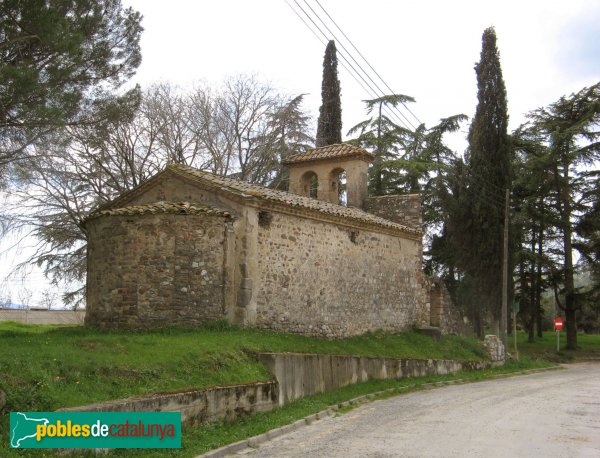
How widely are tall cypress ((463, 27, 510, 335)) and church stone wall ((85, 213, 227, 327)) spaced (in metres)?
18.6

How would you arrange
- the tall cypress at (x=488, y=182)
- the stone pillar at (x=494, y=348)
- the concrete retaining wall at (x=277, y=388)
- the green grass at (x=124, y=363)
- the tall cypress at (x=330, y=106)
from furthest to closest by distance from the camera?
the tall cypress at (x=330, y=106) → the tall cypress at (x=488, y=182) → the stone pillar at (x=494, y=348) → the concrete retaining wall at (x=277, y=388) → the green grass at (x=124, y=363)

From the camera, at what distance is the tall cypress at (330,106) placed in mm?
30141

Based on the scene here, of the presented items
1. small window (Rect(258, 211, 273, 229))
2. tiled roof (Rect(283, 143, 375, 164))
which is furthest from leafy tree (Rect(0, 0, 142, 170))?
tiled roof (Rect(283, 143, 375, 164))

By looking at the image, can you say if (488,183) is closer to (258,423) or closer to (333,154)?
(333,154)

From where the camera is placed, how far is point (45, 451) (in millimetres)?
6508

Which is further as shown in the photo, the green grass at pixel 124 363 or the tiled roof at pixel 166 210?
the tiled roof at pixel 166 210

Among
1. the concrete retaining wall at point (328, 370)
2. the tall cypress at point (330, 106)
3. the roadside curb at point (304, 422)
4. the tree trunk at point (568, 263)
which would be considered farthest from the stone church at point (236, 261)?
the tree trunk at point (568, 263)

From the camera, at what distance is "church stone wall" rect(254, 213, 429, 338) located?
1559 cm

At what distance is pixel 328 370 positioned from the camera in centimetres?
1388

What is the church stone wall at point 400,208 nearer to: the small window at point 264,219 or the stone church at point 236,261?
the stone church at point 236,261

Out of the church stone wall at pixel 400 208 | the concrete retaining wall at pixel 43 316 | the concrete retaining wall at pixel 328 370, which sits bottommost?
the concrete retaining wall at pixel 328 370

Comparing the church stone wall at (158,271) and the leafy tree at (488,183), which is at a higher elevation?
the leafy tree at (488,183)

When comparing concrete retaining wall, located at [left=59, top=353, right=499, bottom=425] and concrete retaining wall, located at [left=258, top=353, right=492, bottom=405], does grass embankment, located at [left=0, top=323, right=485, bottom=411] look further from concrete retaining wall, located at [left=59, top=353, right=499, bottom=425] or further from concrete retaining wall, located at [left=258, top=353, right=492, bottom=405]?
concrete retaining wall, located at [left=258, top=353, right=492, bottom=405]

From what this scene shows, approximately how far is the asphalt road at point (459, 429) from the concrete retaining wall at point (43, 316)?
61.1 feet
